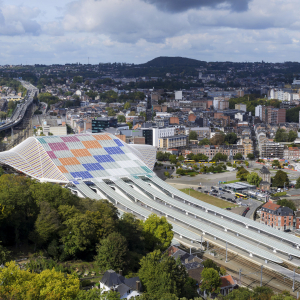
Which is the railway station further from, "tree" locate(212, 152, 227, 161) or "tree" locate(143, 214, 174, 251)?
"tree" locate(212, 152, 227, 161)

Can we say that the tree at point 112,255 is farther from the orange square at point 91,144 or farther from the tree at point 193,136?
the tree at point 193,136

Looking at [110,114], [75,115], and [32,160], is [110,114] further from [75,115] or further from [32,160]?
[32,160]

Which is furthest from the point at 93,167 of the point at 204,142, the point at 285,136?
the point at 285,136

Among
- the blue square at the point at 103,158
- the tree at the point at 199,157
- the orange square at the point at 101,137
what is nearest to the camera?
the blue square at the point at 103,158

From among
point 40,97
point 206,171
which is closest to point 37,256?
point 206,171

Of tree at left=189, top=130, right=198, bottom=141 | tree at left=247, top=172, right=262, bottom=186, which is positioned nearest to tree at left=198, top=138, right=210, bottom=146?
tree at left=189, top=130, right=198, bottom=141

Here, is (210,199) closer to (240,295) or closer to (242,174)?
(242,174)

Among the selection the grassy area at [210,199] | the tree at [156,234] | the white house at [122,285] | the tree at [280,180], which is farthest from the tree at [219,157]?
the white house at [122,285]
